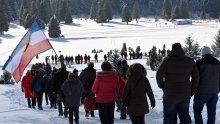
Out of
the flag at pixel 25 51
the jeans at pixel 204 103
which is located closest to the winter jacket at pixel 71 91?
the jeans at pixel 204 103

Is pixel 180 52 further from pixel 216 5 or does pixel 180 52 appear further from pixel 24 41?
pixel 216 5

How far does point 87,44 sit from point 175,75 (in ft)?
223

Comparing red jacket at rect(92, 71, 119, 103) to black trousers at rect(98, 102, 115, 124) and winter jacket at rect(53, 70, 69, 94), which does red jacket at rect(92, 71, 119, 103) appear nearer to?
black trousers at rect(98, 102, 115, 124)

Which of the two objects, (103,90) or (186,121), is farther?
(103,90)

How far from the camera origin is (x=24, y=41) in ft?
52.5

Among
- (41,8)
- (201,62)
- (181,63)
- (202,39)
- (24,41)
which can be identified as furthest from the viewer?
(41,8)

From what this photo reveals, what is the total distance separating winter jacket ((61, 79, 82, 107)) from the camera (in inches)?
403

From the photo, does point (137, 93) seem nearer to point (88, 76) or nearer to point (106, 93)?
point (106, 93)

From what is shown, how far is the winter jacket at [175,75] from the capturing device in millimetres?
7270

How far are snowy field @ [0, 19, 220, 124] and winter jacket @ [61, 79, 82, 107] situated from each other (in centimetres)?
105

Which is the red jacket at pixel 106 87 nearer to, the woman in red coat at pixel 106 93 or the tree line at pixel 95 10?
the woman in red coat at pixel 106 93

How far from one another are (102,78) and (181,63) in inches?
65.2

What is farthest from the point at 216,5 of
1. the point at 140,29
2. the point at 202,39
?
the point at 202,39

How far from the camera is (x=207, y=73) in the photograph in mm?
7953
